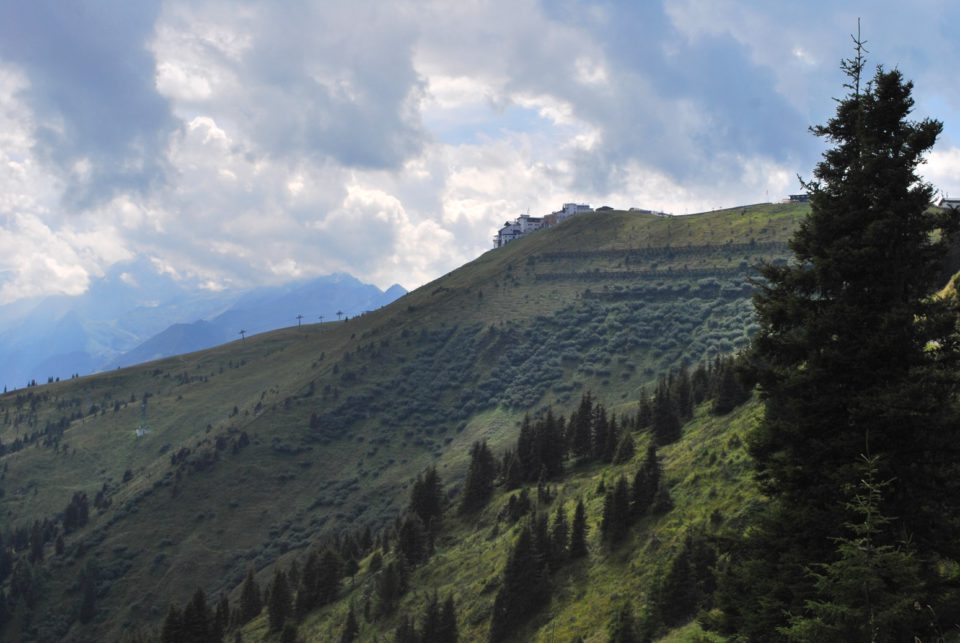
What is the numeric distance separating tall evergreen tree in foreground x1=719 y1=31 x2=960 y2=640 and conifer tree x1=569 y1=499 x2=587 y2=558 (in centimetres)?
4258

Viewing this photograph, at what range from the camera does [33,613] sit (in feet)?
532

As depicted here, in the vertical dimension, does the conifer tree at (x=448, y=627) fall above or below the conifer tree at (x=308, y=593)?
above

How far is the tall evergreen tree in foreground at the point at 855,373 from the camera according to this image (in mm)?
15586

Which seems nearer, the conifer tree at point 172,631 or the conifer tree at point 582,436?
the conifer tree at point 172,631

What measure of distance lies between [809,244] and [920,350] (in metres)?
3.65

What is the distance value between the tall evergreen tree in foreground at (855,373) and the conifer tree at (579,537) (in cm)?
4258

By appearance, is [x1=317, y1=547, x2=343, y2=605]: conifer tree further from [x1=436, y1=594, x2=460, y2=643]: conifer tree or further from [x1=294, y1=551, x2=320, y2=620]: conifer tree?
[x1=436, y1=594, x2=460, y2=643]: conifer tree

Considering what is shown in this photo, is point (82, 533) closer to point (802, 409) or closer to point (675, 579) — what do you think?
point (675, 579)

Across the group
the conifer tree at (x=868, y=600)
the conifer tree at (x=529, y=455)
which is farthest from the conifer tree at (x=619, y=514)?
the conifer tree at (x=868, y=600)

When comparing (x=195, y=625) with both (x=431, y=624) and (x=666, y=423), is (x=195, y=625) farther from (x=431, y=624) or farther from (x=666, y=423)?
(x=666, y=423)

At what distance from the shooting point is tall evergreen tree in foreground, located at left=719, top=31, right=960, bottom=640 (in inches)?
614

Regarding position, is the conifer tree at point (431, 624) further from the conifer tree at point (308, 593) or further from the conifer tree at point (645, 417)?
the conifer tree at point (645, 417)

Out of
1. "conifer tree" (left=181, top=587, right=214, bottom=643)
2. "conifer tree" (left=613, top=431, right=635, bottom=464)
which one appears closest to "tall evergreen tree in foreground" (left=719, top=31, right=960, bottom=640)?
"conifer tree" (left=613, top=431, right=635, bottom=464)

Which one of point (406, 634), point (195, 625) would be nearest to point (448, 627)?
point (406, 634)
